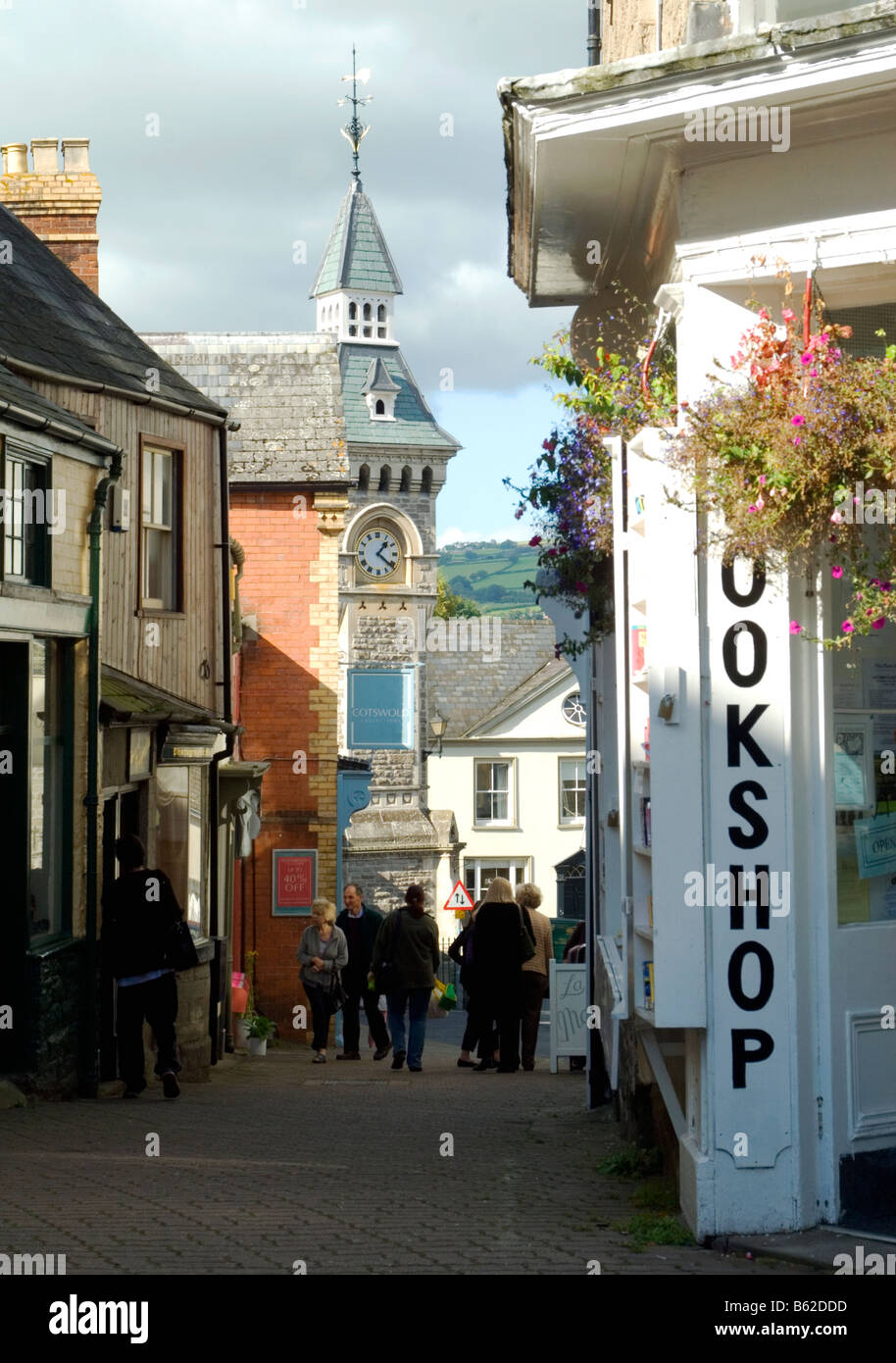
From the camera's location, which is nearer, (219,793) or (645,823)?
(645,823)

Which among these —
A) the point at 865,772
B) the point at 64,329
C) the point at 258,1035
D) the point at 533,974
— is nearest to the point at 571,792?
the point at 258,1035

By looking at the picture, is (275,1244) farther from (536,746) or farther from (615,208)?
(536,746)

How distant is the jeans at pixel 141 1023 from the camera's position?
1173 cm

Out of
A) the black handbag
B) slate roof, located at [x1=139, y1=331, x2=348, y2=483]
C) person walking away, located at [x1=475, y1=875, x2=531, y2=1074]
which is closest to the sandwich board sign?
slate roof, located at [x1=139, y1=331, x2=348, y2=483]

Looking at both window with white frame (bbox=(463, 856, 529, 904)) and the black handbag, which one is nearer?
the black handbag

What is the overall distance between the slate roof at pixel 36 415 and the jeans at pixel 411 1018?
→ 17.8 feet

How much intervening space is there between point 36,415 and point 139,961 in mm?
3791

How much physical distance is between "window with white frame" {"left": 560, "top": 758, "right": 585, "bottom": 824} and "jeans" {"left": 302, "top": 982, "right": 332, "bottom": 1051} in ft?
122

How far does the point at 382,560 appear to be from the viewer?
71375 mm

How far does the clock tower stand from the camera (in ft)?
183

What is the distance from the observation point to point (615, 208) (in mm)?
7590

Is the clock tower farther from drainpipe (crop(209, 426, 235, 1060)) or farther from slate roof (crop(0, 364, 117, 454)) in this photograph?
slate roof (crop(0, 364, 117, 454))

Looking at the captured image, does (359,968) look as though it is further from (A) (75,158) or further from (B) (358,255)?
(B) (358,255)

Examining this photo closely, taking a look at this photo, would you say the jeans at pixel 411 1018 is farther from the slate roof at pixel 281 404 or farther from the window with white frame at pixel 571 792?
the window with white frame at pixel 571 792
